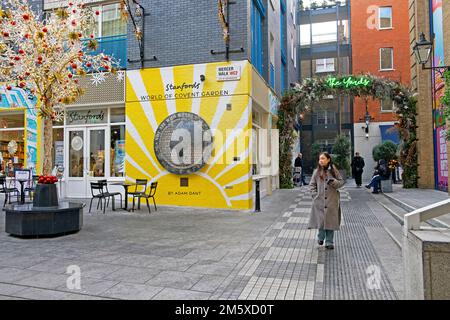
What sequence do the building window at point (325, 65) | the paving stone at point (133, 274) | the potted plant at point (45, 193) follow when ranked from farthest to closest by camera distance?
1. the building window at point (325, 65)
2. the potted plant at point (45, 193)
3. the paving stone at point (133, 274)

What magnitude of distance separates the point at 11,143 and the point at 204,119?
8462mm

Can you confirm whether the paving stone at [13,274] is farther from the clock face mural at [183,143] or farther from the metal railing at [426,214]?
the clock face mural at [183,143]

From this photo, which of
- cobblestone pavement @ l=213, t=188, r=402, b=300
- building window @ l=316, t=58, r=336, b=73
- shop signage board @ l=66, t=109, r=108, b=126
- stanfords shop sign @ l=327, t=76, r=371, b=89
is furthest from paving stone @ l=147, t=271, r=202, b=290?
building window @ l=316, t=58, r=336, b=73

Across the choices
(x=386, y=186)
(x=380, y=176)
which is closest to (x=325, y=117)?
(x=380, y=176)

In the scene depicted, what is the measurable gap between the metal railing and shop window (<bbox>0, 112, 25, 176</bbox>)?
14073 mm

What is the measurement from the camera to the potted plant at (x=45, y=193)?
22.7 ft

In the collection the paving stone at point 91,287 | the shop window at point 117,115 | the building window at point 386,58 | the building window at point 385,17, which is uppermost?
the building window at point 385,17

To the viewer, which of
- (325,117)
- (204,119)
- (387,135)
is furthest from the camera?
(325,117)

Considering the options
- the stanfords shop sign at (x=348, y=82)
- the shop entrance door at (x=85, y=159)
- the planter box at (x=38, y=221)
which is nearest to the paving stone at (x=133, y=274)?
the planter box at (x=38, y=221)

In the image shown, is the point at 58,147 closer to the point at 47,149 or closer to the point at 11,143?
the point at 11,143

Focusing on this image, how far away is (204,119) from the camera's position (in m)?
10.5

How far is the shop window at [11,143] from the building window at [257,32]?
9.18m

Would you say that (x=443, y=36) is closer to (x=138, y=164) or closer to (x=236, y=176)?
(x=236, y=176)

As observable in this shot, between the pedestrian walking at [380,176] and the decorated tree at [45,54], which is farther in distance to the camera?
the pedestrian walking at [380,176]
